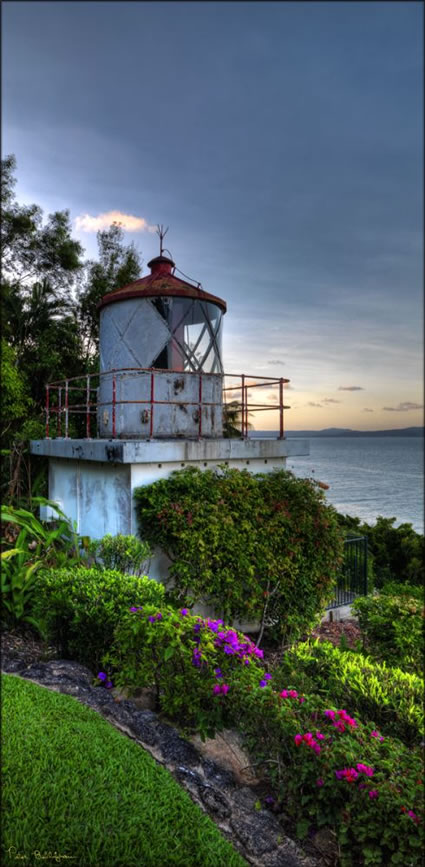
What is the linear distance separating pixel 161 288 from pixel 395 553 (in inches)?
436

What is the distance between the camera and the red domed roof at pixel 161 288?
26.9 feet

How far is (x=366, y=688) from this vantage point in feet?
12.3

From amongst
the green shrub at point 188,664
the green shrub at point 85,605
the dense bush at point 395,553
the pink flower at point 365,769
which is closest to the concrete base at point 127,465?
the green shrub at point 85,605

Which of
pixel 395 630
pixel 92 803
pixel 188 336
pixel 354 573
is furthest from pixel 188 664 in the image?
pixel 354 573

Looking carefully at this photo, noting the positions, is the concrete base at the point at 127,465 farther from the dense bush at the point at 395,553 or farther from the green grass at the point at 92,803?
the dense bush at the point at 395,553

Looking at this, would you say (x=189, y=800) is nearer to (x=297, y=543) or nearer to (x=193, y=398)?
(x=297, y=543)

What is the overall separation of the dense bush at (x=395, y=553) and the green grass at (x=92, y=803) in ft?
37.5

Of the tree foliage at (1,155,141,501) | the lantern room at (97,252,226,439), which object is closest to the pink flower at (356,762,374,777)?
the lantern room at (97,252,226,439)

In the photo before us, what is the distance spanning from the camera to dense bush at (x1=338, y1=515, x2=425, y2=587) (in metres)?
13.6

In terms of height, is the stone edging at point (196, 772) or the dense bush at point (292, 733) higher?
the dense bush at point (292, 733)

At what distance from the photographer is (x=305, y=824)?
104 inches

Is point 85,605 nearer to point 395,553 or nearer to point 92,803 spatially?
point 92,803

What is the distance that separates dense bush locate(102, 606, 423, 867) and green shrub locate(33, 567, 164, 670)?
25 centimetres

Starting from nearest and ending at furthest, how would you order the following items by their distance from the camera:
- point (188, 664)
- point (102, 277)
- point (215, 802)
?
point (215, 802), point (188, 664), point (102, 277)
